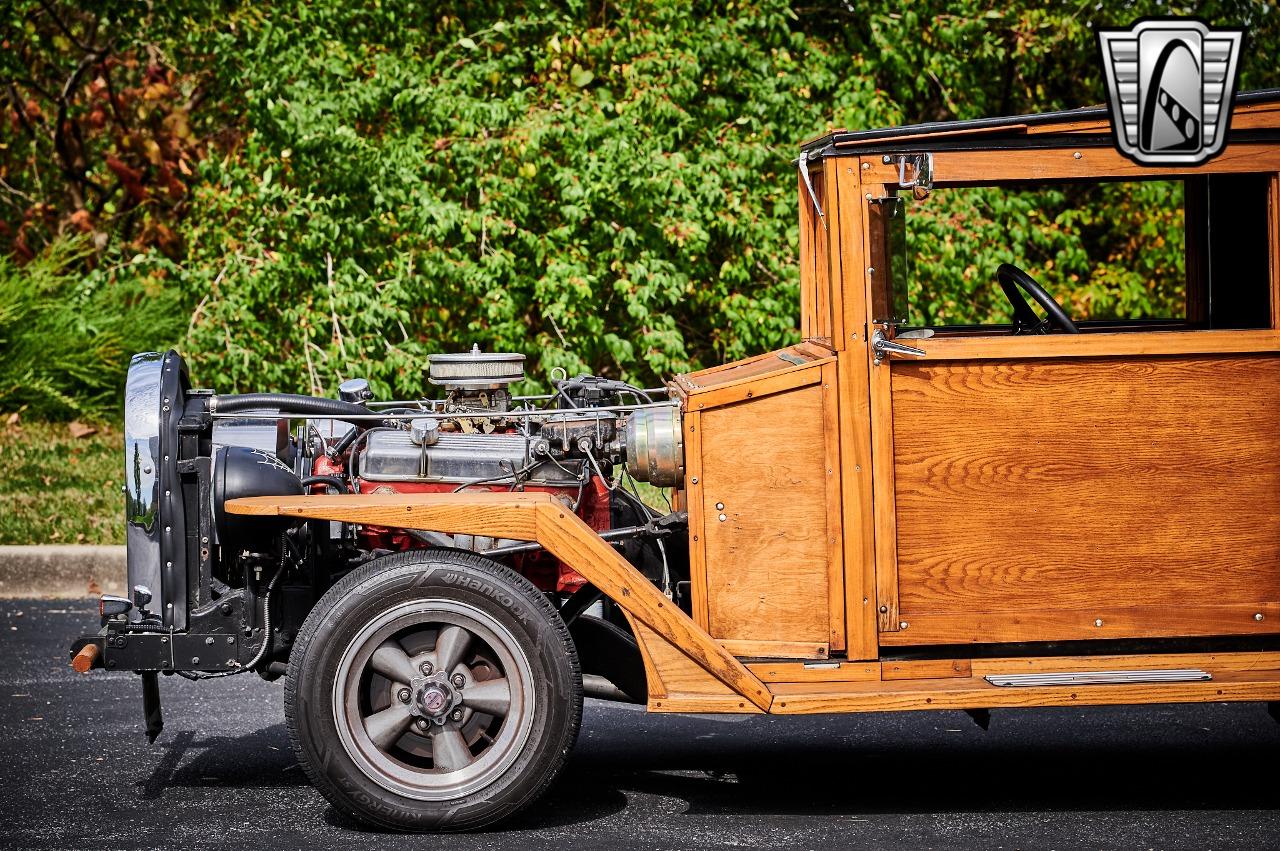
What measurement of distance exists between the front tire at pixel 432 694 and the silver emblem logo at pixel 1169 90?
217 centimetres

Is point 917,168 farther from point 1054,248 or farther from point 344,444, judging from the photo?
point 1054,248

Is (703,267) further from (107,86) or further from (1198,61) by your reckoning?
(107,86)

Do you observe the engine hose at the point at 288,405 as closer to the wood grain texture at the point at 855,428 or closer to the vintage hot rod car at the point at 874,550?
the vintage hot rod car at the point at 874,550

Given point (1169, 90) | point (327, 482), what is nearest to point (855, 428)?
point (1169, 90)

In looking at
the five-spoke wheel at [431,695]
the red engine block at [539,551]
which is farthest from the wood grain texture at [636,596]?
the red engine block at [539,551]

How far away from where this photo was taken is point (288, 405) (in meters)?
4.75

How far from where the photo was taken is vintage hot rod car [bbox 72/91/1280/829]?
13.5 feet

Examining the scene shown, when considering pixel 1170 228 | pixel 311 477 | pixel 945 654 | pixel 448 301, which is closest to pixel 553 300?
pixel 448 301

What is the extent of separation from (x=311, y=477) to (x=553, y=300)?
203 inches

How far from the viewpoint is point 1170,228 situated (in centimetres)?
1039

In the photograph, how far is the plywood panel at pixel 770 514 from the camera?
4.20 metres

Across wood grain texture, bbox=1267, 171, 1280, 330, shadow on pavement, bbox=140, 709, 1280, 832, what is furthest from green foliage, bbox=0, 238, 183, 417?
wood grain texture, bbox=1267, 171, 1280, 330

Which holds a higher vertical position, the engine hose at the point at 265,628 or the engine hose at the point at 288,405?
the engine hose at the point at 288,405

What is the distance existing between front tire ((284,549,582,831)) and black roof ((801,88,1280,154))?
1.60 meters
